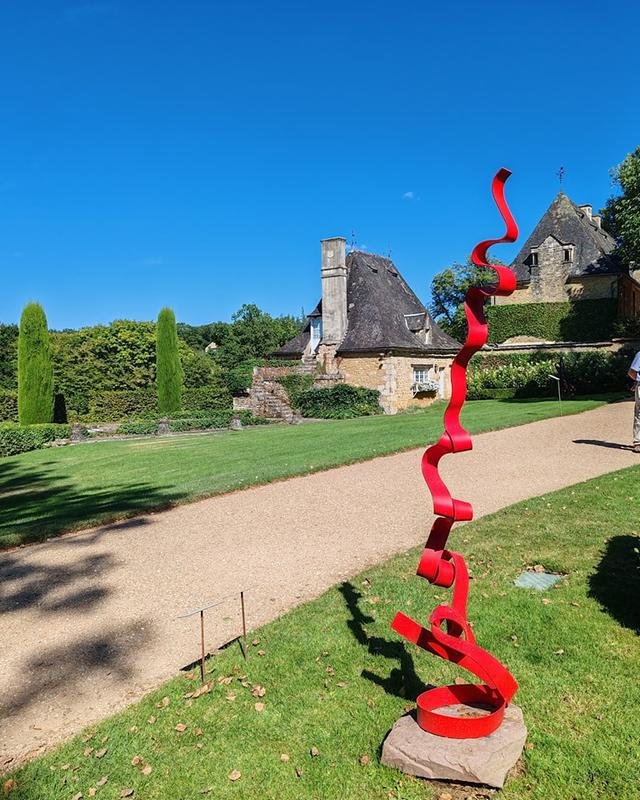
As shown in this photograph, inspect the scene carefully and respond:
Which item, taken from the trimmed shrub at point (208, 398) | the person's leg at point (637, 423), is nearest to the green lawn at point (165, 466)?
the person's leg at point (637, 423)

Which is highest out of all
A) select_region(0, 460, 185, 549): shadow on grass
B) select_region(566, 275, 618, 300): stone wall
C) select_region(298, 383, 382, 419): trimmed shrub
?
select_region(566, 275, 618, 300): stone wall

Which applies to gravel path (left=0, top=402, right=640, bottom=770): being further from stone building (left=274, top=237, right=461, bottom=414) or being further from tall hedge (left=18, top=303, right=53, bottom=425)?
tall hedge (left=18, top=303, right=53, bottom=425)

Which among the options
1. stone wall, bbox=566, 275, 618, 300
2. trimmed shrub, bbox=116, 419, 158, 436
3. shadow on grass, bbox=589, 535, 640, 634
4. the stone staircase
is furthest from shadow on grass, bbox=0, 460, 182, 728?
stone wall, bbox=566, 275, 618, 300

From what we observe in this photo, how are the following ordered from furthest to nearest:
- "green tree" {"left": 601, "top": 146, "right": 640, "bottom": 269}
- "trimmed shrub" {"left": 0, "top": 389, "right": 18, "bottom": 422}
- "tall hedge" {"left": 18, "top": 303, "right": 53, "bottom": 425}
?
"trimmed shrub" {"left": 0, "top": 389, "right": 18, "bottom": 422} → "tall hedge" {"left": 18, "top": 303, "right": 53, "bottom": 425} → "green tree" {"left": 601, "top": 146, "right": 640, "bottom": 269}

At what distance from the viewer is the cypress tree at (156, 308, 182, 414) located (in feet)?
84.3

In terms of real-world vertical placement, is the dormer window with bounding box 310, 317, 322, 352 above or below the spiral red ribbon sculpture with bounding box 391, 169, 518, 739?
above

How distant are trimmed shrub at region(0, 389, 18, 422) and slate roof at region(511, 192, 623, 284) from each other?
27602mm

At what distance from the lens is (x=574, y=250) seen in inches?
1289

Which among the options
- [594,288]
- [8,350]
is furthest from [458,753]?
[8,350]

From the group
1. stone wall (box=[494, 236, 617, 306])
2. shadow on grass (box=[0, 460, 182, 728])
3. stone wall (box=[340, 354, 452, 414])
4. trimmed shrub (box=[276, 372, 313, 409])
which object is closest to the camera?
shadow on grass (box=[0, 460, 182, 728])

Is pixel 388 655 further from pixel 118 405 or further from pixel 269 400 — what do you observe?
pixel 118 405

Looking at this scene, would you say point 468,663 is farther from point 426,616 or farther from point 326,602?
point 326,602

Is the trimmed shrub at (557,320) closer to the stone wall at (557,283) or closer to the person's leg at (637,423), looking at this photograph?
the stone wall at (557,283)

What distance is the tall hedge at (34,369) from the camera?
2292 cm
